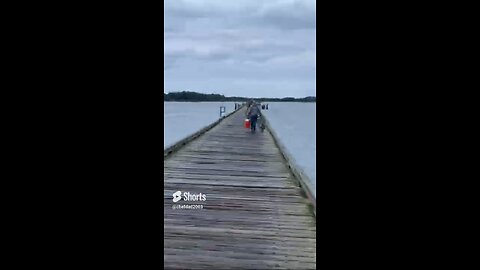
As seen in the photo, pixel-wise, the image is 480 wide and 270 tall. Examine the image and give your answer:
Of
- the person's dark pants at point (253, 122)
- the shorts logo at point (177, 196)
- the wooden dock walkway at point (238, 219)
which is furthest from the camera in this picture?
the person's dark pants at point (253, 122)

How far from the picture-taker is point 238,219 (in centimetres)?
467

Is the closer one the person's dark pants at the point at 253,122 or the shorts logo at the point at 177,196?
the shorts logo at the point at 177,196

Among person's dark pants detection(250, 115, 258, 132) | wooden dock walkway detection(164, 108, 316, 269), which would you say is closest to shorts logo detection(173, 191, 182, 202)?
wooden dock walkway detection(164, 108, 316, 269)

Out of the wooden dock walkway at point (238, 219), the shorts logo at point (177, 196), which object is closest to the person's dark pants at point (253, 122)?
the wooden dock walkway at point (238, 219)

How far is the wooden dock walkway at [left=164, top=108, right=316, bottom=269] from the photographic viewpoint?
3680 millimetres

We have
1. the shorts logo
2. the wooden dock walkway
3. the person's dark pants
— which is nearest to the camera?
the wooden dock walkway

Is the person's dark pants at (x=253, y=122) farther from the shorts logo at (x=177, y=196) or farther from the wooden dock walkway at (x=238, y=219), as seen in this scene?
the shorts logo at (x=177, y=196)

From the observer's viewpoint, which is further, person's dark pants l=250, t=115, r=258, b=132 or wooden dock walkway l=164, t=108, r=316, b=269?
Result: person's dark pants l=250, t=115, r=258, b=132

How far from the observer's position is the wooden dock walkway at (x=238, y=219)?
3680mm

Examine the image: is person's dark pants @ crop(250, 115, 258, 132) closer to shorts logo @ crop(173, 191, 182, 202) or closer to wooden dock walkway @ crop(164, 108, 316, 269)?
wooden dock walkway @ crop(164, 108, 316, 269)

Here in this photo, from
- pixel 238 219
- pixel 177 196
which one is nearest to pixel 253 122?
pixel 177 196
